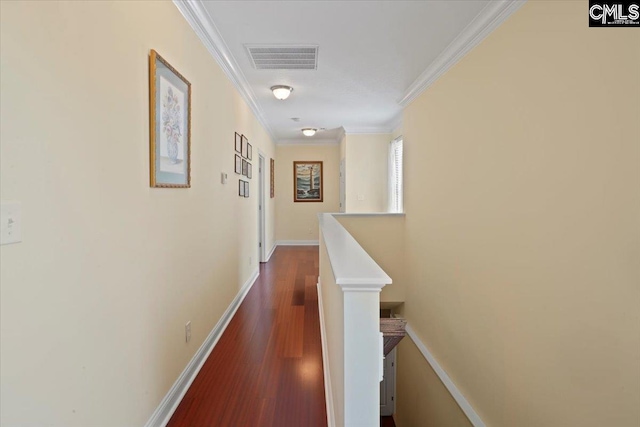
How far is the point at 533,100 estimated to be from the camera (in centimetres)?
189

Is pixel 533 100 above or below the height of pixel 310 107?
below

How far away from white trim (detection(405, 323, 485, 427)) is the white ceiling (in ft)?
9.32

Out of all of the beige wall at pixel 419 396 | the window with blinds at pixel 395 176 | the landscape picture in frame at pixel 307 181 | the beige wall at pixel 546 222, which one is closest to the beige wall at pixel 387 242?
the beige wall at pixel 419 396

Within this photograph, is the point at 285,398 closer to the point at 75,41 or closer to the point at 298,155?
the point at 75,41

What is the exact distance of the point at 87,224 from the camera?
4.00 feet

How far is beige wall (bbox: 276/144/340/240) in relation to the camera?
7848mm

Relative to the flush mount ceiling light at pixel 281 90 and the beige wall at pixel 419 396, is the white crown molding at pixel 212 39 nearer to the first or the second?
the flush mount ceiling light at pixel 281 90

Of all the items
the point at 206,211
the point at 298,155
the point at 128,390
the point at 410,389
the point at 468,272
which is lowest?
the point at 410,389

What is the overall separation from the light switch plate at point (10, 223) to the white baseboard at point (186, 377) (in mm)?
1232

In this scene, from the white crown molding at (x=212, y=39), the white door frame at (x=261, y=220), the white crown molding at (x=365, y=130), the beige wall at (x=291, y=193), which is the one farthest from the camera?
the beige wall at (x=291, y=193)

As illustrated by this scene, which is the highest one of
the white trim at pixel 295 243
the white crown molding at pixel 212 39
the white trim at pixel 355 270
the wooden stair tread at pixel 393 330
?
the white crown molding at pixel 212 39

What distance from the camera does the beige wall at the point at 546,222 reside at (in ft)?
4.55

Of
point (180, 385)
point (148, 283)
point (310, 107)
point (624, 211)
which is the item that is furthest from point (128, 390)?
point (310, 107)

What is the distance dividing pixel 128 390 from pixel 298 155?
676 cm
